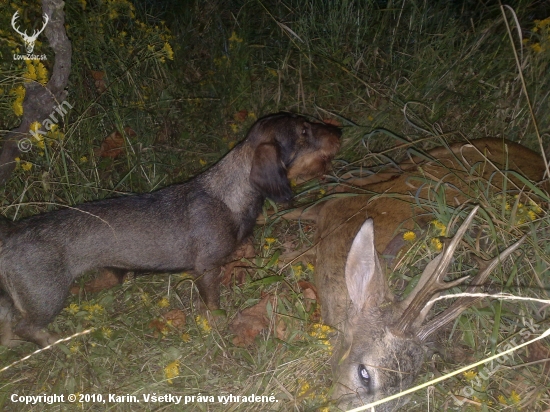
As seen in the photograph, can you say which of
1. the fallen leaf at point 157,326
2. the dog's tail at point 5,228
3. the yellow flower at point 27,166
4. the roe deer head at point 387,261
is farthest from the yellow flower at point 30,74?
the roe deer head at point 387,261

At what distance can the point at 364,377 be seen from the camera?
10.5ft

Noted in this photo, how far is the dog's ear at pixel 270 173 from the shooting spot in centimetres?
409

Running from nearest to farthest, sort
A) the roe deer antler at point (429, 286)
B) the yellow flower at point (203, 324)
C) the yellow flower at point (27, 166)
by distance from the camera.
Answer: the roe deer antler at point (429, 286)
the yellow flower at point (203, 324)
the yellow flower at point (27, 166)

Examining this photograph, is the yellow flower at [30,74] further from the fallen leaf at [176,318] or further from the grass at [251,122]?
the fallen leaf at [176,318]

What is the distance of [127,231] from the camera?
13.2 feet

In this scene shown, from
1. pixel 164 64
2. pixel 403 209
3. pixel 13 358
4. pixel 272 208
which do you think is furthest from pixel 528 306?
pixel 164 64

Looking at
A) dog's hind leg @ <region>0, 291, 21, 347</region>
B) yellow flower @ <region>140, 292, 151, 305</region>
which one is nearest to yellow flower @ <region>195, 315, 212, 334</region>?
yellow flower @ <region>140, 292, 151, 305</region>

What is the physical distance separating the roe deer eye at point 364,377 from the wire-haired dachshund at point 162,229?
1520 mm

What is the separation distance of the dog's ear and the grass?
2.27 ft

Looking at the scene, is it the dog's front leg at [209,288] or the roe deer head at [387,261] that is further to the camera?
the dog's front leg at [209,288]

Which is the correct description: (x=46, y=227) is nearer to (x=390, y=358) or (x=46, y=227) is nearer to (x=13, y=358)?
(x=13, y=358)

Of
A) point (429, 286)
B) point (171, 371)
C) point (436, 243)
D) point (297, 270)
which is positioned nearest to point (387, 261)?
point (436, 243)

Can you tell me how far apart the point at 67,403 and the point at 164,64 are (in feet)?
11.9

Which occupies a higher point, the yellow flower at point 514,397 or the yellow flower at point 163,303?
the yellow flower at point 163,303
